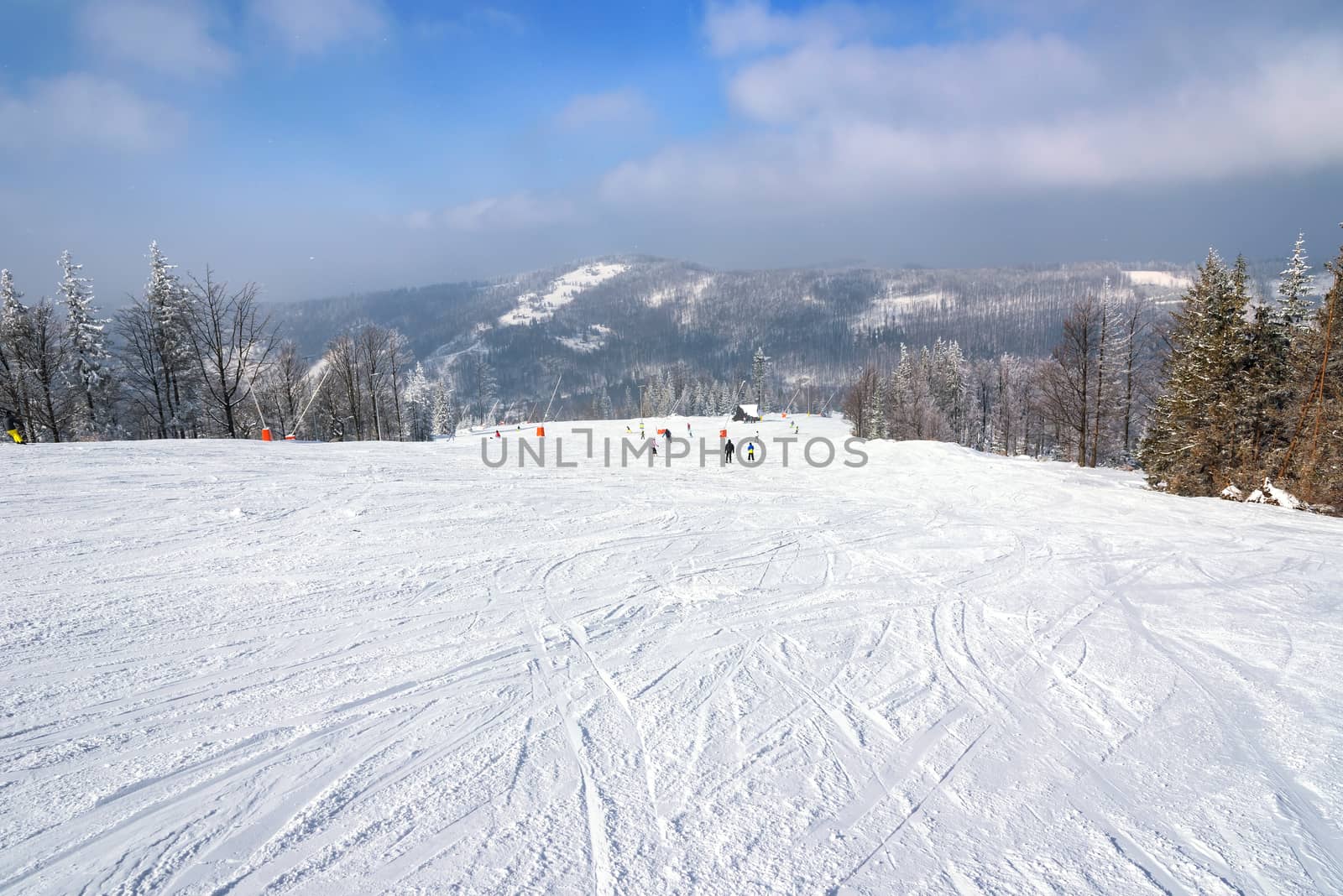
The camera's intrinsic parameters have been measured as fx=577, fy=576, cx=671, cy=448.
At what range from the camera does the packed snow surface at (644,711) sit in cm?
305

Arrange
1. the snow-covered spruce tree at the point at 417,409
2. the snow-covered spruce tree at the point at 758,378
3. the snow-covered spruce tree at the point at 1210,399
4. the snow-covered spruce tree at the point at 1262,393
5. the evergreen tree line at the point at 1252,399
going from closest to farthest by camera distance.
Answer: the evergreen tree line at the point at 1252,399
the snow-covered spruce tree at the point at 1262,393
the snow-covered spruce tree at the point at 1210,399
the snow-covered spruce tree at the point at 417,409
the snow-covered spruce tree at the point at 758,378

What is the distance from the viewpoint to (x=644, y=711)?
4.54 metres

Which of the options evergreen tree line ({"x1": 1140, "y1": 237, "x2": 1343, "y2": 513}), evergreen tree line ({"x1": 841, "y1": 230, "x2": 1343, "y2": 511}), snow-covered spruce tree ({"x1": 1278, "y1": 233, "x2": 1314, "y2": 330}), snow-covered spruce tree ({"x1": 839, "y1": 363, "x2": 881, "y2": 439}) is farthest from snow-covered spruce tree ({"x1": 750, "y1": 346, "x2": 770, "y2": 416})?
evergreen tree line ({"x1": 1140, "y1": 237, "x2": 1343, "y2": 513})

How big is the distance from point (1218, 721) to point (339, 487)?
14.6m

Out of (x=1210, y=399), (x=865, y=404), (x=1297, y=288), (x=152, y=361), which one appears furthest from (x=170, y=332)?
(x=865, y=404)

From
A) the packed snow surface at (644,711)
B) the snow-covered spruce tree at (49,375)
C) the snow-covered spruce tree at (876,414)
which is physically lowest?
the snow-covered spruce tree at (876,414)

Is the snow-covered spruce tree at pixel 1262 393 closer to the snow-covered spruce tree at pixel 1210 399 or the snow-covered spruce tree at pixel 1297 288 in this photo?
the snow-covered spruce tree at pixel 1210 399

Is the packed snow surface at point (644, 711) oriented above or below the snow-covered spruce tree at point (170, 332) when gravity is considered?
below

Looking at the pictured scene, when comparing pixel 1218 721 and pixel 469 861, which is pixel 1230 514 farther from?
pixel 469 861

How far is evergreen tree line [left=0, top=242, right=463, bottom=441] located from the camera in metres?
27.5

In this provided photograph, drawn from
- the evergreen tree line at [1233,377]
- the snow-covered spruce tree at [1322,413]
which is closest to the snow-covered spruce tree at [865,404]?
the evergreen tree line at [1233,377]

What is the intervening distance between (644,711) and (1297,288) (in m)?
30.1

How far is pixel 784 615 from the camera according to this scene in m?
6.72

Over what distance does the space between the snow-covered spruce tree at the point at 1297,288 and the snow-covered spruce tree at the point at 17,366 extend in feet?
173
